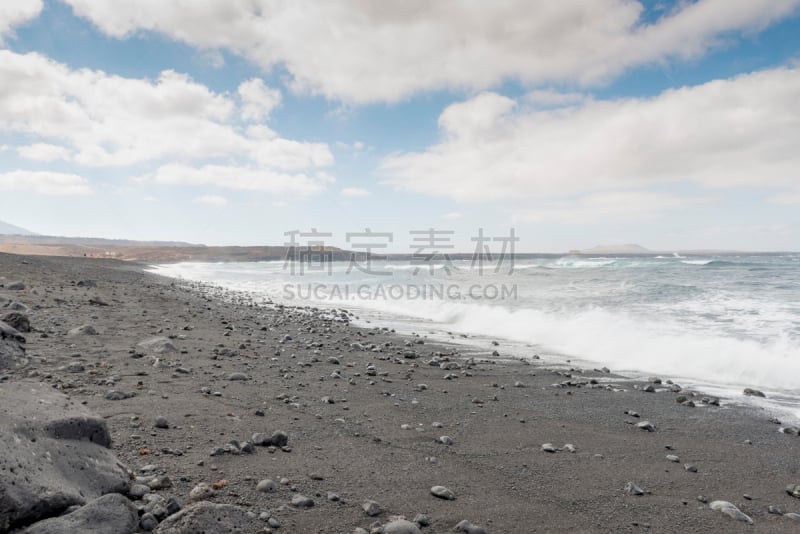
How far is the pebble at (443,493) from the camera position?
3.62m

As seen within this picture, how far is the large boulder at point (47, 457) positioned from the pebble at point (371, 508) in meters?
1.65

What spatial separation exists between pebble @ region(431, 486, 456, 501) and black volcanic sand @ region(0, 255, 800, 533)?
0.11 m

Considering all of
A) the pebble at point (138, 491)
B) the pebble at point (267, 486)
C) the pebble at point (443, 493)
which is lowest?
the pebble at point (443, 493)

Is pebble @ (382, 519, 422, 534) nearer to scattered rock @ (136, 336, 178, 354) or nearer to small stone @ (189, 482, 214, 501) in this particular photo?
small stone @ (189, 482, 214, 501)

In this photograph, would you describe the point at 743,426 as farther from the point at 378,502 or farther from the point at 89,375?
the point at 89,375

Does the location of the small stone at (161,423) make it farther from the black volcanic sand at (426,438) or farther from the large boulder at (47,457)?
the large boulder at (47,457)

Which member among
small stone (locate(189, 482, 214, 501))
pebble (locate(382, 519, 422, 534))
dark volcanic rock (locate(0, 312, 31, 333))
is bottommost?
pebble (locate(382, 519, 422, 534))

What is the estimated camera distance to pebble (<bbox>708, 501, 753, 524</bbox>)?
11.8 ft

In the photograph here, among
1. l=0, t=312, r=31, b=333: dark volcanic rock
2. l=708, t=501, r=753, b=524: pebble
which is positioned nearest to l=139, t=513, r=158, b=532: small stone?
l=708, t=501, r=753, b=524: pebble

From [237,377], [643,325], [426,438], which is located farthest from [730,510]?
[643,325]

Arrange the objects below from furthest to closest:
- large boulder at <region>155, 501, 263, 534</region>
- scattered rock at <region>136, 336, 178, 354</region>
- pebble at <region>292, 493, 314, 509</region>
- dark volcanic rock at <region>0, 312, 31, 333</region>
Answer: scattered rock at <region>136, 336, 178, 354</region>
dark volcanic rock at <region>0, 312, 31, 333</region>
pebble at <region>292, 493, 314, 509</region>
large boulder at <region>155, 501, 263, 534</region>

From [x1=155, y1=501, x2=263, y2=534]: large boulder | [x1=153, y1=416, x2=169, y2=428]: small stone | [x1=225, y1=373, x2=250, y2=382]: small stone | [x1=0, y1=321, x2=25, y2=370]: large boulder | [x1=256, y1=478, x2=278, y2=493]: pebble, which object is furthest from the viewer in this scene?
[x1=225, y1=373, x2=250, y2=382]: small stone

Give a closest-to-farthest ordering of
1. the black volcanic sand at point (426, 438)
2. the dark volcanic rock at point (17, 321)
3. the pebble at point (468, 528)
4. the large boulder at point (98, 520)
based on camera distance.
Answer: the large boulder at point (98, 520) → the pebble at point (468, 528) → the black volcanic sand at point (426, 438) → the dark volcanic rock at point (17, 321)

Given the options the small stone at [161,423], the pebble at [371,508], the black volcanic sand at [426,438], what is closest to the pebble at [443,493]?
the black volcanic sand at [426,438]
